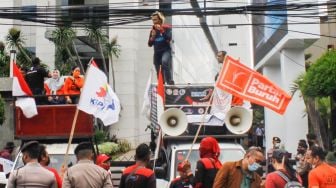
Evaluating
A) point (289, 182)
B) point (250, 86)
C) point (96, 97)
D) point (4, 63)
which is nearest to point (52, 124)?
point (96, 97)

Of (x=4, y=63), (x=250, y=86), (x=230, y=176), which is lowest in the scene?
(x=230, y=176)

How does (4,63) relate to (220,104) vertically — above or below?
above

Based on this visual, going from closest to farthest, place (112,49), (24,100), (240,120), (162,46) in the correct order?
(240,120) → (24,100) → (162,46) → (112,49)

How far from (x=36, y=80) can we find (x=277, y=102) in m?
5.92

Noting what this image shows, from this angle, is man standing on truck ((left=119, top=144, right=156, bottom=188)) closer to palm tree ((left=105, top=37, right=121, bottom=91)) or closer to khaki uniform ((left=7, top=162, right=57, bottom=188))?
khaki uniform ((left=7, top=162, right=57, bottom=188))

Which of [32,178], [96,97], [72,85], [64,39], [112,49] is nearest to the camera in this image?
[32,178]

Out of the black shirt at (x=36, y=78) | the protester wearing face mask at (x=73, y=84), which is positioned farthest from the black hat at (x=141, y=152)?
the black shirt at (x=36, y=78)

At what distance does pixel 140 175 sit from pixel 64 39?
2127 cm

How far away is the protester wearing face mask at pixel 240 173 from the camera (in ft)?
21.1

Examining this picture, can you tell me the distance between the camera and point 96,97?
949 cm

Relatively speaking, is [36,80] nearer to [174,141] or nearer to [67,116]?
[67,116]

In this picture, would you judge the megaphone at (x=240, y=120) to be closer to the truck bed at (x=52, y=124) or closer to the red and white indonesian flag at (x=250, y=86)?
the red and white indonesian flag at (x=250, y=86)

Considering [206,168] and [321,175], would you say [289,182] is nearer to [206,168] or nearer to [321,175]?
[321,175]

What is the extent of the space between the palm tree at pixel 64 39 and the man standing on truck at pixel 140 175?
21015 millimetres
